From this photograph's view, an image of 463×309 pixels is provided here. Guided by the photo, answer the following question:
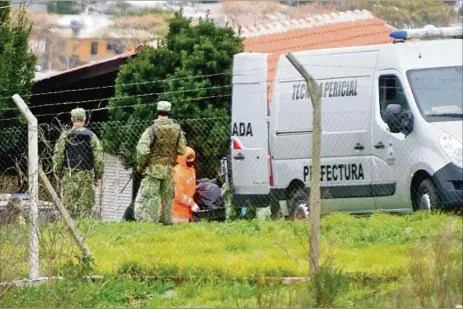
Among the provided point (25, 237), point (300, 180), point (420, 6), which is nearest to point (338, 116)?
point (300, 180)

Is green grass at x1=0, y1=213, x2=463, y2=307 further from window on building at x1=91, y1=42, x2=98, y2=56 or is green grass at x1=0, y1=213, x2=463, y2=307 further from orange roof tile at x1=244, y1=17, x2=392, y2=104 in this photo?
window on building at x1=91, y1=42, x2=98, y2=56

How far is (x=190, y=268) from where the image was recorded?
12.0 meters

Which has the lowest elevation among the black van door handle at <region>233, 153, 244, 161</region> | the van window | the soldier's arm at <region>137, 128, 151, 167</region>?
the black van door handle at <region>233, 153, 244, 161</region>

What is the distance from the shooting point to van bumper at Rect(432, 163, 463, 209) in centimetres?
1337

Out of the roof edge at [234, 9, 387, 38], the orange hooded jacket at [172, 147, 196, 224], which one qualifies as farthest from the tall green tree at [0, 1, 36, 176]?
the orange hooded jacket at [172, 147, 196, 224]

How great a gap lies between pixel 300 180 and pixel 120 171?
6.44 m

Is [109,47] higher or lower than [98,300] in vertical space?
higher

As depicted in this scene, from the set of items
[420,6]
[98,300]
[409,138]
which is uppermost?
[420,6]

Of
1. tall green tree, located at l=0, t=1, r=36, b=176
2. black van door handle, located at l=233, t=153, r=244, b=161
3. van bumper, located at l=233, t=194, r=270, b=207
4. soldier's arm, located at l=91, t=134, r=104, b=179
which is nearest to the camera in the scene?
soldier's arm, located at l=91, t=134, r=104, b=179

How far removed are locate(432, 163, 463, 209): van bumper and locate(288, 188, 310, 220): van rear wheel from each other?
2059mm

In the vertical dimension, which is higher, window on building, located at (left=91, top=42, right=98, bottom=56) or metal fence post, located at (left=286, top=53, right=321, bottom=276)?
window on building, located at (left=91, top=42, right=98, bottom=56)

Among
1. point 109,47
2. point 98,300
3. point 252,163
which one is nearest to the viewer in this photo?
point 98,300

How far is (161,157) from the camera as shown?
16016 mm

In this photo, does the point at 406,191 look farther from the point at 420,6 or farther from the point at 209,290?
the point at 420,6
